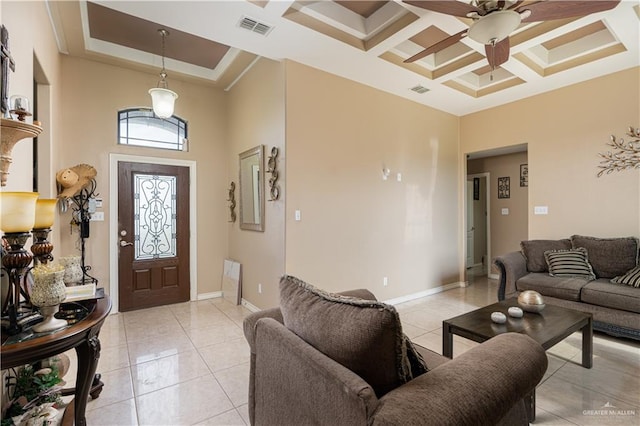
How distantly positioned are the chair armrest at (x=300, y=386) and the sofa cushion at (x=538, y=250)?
368 cm

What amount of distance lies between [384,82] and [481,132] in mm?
2143

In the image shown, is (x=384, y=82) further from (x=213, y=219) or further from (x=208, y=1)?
(x=213, y=219)

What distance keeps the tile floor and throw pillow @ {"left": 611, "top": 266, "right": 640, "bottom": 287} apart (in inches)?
22.3

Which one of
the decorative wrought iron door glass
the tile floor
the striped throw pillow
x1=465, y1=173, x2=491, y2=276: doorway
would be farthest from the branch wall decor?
the decorative wrought iron door glass

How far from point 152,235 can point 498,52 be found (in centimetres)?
448

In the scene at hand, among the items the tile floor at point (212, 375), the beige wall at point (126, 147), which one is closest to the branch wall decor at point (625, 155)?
the tile floor at point (212, 375)

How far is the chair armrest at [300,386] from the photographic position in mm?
943

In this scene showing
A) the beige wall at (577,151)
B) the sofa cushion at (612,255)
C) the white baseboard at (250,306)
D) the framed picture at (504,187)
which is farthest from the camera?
the framed picture at (504,187)

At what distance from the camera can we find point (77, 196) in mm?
3602

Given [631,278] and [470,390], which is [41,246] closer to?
[470,390]

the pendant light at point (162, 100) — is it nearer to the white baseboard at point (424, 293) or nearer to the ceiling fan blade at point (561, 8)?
the ceiling fan blade at point (561, 8)

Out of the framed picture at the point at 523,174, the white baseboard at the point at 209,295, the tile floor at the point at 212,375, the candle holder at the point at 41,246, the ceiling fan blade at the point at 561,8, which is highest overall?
the ceiling fan blade at the point at 561,8

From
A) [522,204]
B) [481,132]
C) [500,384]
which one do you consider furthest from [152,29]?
[522,204]

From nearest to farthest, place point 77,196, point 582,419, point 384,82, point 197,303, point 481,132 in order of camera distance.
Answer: point 582,419, point 77,196, point 384,82, point 197,303, point 481,132
